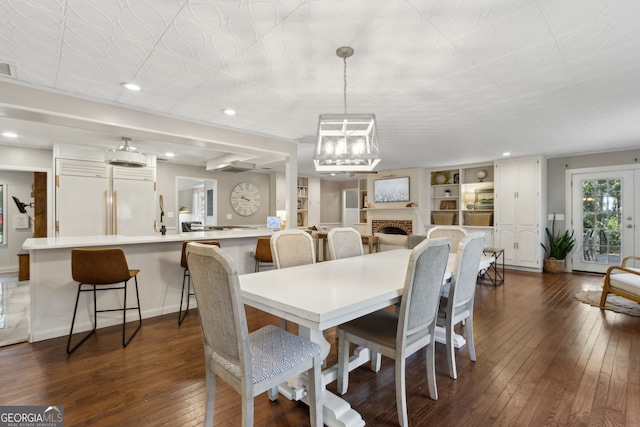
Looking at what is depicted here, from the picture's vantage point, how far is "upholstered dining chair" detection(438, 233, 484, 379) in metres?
2.07

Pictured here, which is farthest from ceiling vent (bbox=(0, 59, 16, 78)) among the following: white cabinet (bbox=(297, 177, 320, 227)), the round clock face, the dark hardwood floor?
white cabinet (bbox=(297, 177, 320, 227))

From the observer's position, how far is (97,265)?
2594 millimetres

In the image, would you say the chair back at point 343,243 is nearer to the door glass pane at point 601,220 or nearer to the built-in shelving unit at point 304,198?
the door glass pane at point 601,220

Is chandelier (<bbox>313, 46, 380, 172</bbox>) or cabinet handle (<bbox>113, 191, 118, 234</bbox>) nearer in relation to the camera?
chandelier (<bbox>313, 46, 380, 172</bbox>)

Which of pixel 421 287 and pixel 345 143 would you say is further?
pixel 345 143

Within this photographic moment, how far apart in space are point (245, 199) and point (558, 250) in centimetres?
662

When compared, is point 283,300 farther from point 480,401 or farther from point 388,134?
point 388,134

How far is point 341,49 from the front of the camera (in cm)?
202

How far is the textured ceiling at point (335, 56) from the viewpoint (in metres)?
1.67

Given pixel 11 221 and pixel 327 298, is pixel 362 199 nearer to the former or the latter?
pixel 11 221

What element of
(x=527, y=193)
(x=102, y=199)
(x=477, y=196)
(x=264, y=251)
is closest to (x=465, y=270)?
(x=264, y=251)

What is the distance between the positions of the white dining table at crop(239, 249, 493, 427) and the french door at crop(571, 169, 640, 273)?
5405 mm

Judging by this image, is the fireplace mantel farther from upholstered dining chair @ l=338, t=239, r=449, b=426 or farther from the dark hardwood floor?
upholstered dining chair @ l=338, t=239, r=449, b=426

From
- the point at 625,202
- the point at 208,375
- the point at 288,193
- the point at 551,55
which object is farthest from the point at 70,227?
the point at 625,202
